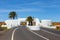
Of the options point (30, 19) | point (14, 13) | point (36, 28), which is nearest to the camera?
point (36, 28)

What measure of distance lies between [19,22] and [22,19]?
391 cm

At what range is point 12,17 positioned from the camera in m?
175

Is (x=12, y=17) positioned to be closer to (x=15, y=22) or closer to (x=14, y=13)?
(x=14, y=13)

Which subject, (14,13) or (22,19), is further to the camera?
(14,13)

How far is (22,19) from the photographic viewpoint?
150m

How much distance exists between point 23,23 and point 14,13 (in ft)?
54.5

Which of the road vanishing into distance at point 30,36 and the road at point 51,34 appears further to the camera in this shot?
the road at point 51,34

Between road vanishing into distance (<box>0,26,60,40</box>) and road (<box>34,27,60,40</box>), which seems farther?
road (<box>34,27,60,40</box>)

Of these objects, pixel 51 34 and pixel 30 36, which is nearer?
pixel 30 36

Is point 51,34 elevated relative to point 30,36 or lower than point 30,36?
lower

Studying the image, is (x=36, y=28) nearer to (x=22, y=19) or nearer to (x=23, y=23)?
(x=22, y=19)

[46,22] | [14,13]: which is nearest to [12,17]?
[14,13]

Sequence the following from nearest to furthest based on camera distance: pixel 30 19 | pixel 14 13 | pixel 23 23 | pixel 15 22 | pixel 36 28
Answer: pixel 36 28 → pixel 30 19 → pixel 15 22 → pixel 23 23 → pixel 14 13

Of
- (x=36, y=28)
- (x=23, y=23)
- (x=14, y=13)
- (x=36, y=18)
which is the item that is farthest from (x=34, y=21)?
(x=36, y=28)
